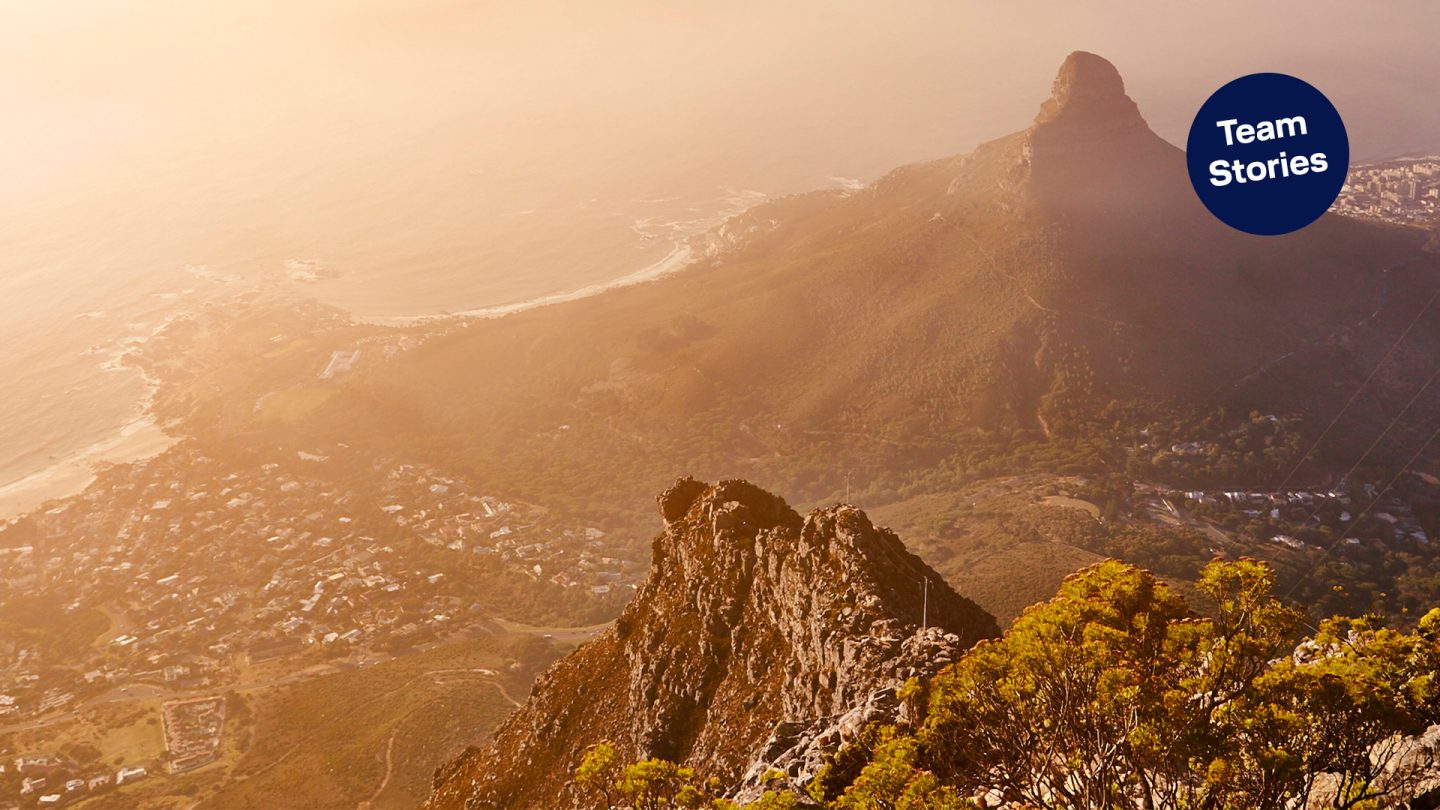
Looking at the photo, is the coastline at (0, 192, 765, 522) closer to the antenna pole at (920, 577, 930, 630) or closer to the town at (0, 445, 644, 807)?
the town at (0, 445, 644, 807)

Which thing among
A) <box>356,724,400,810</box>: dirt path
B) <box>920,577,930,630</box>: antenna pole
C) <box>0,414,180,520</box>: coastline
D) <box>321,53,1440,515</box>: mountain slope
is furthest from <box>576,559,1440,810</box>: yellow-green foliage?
<box>0,414,180,520</box>: coastline

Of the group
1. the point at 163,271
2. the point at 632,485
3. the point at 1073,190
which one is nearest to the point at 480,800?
the point at 632,485

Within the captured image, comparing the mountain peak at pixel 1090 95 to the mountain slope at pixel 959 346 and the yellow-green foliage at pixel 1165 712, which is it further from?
the yellow-green foliage at pixel 1165 712

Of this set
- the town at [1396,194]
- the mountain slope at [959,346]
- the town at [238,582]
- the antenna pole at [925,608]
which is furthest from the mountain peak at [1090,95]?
the antenna pole at [925,608]

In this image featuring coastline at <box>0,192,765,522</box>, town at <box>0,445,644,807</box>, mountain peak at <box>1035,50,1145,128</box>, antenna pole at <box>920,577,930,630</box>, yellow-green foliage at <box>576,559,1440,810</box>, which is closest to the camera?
yellow-green foliage at <box>576,559,1440,810</box>

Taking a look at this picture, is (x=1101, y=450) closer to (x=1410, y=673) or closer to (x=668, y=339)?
(x=668, y=339)

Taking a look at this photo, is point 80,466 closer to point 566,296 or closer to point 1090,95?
point 566,296

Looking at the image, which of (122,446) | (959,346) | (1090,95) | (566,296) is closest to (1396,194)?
(1090,95)
